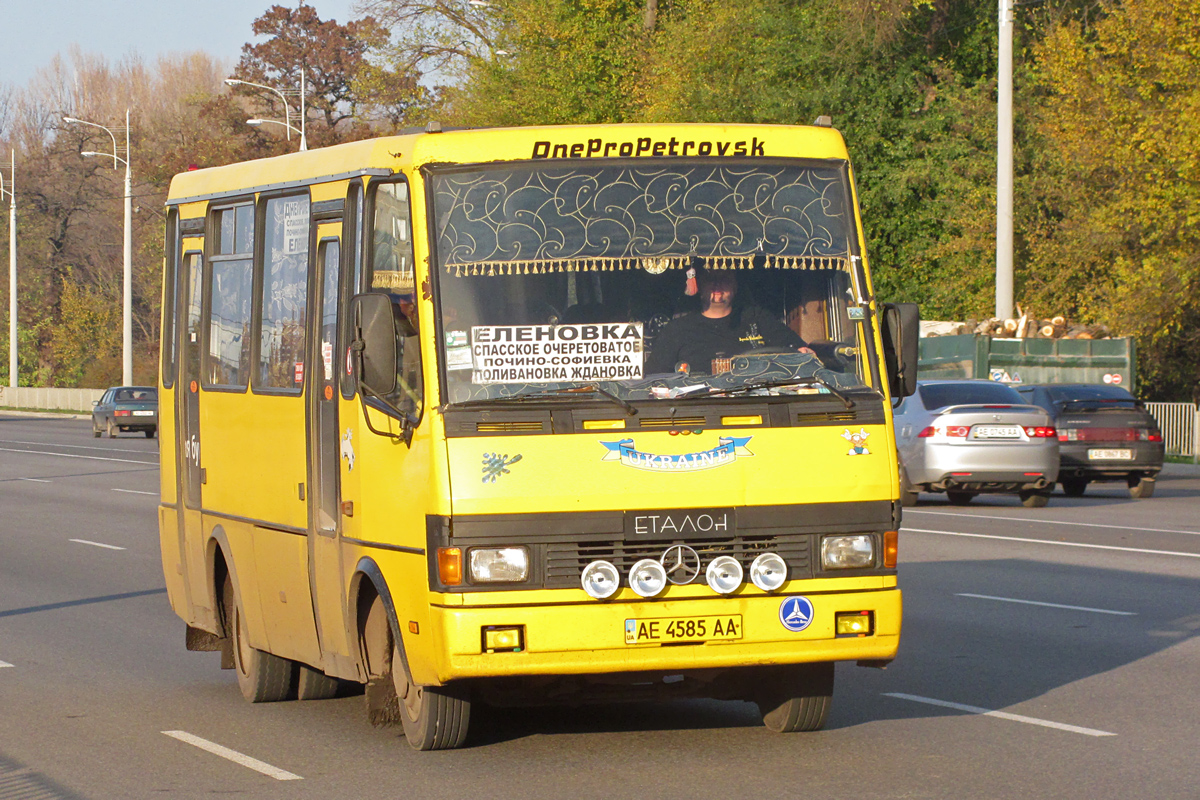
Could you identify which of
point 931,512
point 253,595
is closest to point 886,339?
point 253,595

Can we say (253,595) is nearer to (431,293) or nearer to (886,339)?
(431,293)

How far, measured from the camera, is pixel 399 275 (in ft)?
24.6

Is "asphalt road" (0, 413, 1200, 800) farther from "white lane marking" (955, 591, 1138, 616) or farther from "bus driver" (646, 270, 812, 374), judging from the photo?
"bus driver" (646, 270, 812, 374)

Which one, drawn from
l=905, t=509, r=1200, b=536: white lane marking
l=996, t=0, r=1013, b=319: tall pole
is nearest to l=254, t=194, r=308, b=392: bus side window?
l=905, t=509, r=1200, b=536: white lane marking

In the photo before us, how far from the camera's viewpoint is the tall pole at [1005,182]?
35594mm

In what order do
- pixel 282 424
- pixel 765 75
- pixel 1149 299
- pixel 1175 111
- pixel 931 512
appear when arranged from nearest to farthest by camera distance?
pixel 282 424, pixel 931 512, pixel 1175 111, pixel 1149 299, pixel 765 75

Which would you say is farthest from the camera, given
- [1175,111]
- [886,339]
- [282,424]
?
[1175,111]

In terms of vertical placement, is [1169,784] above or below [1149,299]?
below

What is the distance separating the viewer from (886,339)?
7918 millimetres

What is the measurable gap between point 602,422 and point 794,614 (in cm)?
107

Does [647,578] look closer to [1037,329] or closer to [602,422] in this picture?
[602,422]

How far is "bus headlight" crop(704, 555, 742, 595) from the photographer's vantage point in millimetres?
7172

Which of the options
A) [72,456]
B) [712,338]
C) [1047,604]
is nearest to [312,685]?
[712,338]

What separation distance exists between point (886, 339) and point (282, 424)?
2.83 metres
